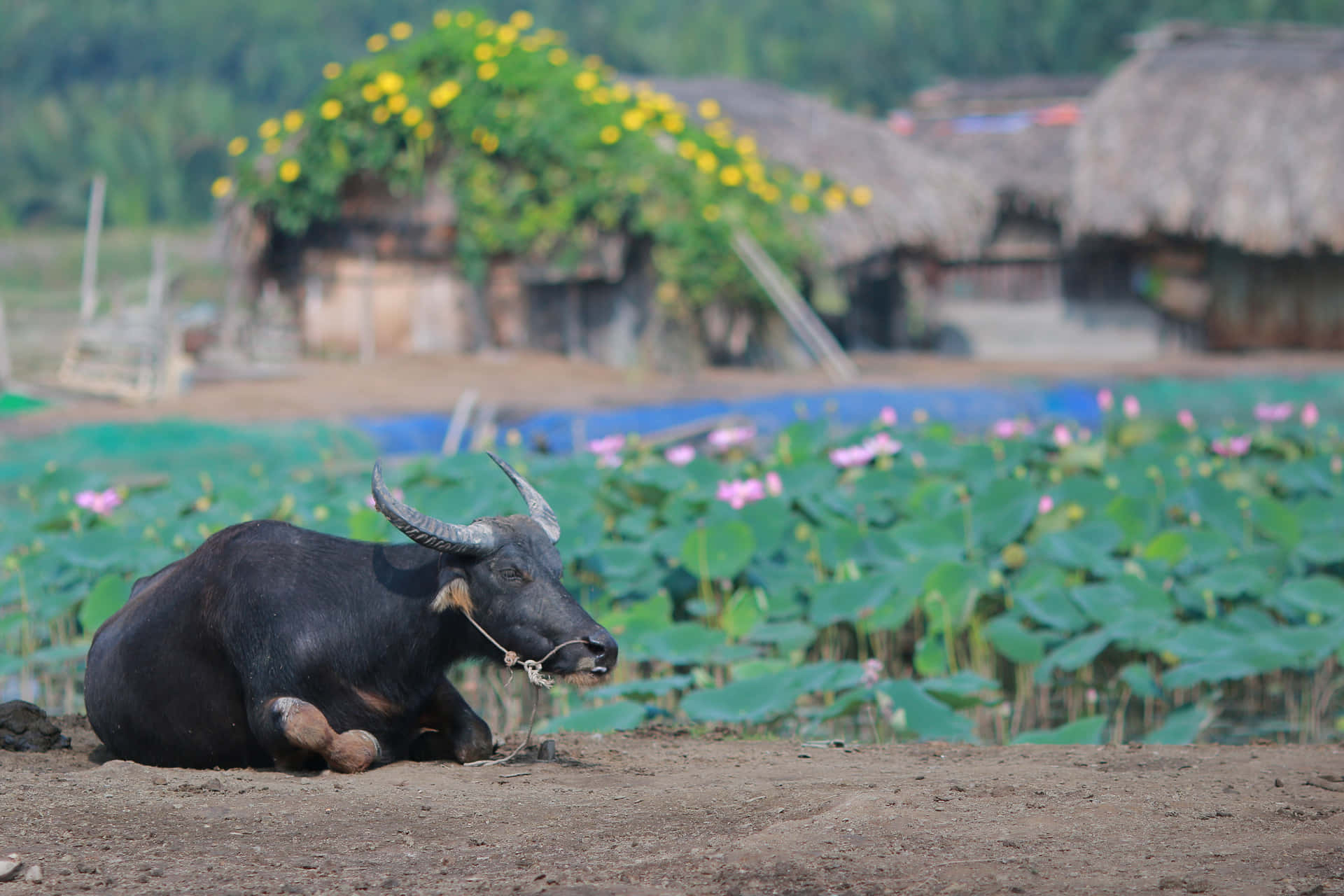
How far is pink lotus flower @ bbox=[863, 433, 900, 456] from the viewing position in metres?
7.64

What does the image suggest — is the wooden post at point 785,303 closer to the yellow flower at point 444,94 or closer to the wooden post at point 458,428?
the yellow flower at point 444,94

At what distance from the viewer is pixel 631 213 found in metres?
16.5

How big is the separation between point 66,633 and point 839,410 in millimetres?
8185

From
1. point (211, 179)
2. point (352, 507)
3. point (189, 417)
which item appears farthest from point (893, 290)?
point (211, 179)

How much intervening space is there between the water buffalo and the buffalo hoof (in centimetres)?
34

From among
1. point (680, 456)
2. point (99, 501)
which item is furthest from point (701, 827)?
point (680, 456)

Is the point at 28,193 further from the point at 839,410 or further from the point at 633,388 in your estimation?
the point at 839,410

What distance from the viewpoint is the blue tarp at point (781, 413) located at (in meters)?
12.0

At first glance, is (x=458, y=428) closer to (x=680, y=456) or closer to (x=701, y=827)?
(x=680, y=456)

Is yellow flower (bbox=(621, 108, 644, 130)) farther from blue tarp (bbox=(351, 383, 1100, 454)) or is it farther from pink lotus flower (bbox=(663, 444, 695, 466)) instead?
pink lotus flower (bbox=(663, 444, 695, 466))

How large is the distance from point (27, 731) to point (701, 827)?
2251 mm

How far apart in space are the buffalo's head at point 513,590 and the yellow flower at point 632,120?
12.9 metres

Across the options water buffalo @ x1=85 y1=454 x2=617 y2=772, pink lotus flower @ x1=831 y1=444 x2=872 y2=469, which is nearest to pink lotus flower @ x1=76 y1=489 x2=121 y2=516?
water buffalo @ x1=85 y1=454 x2=617 y2=772

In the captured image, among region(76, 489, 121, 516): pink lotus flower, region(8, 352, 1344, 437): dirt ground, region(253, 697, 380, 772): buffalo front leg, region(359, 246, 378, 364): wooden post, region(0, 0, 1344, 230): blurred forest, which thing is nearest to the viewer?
region(253, 697, 380, 772): buffalo front leg
